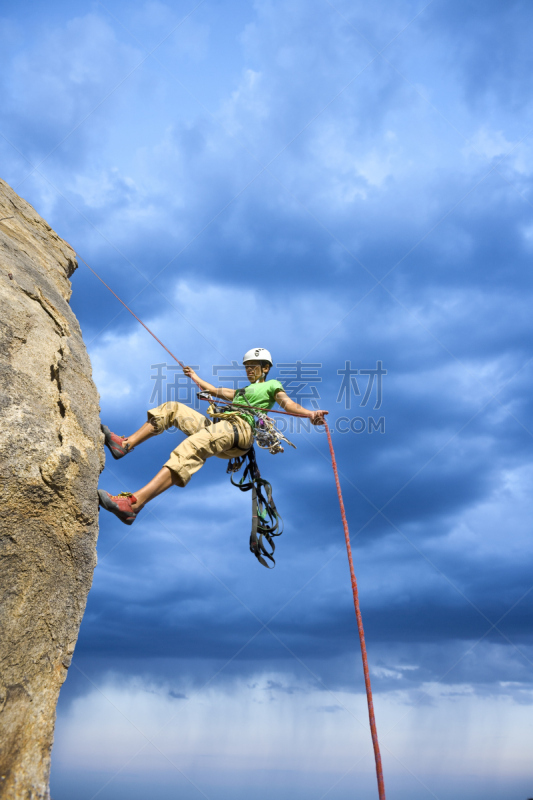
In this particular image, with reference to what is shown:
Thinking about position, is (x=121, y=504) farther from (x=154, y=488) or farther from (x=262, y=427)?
(x=262, y=427)

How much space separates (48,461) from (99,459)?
0.80 meters

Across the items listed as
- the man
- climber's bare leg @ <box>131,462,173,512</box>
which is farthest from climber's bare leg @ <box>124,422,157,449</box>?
climber's bare leg @ <box>131,462,173,512</box>

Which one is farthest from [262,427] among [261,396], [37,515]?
[37,515]

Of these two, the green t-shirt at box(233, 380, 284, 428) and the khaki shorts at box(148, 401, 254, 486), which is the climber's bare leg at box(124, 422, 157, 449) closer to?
the khaki shorts at box(148, 401, 254, 486)

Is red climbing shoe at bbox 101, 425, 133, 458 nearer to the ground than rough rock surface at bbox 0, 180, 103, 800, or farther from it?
farther from it

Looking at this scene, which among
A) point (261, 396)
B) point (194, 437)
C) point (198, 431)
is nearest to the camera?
point (194, 437)

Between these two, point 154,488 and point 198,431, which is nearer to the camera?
point 154,488

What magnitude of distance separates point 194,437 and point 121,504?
4.19ft

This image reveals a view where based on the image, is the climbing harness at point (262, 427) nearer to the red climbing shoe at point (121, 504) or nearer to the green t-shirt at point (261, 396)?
the green t-shirt at point (261, 396)

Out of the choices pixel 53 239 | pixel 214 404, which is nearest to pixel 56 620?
pixel 214 404

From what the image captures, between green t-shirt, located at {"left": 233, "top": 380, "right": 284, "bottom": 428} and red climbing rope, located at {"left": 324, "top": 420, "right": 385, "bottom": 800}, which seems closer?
red climbing rope, located at {"left": 324, "top": 420, "right": 385, "bottom": 800}

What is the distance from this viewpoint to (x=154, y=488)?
5.99m

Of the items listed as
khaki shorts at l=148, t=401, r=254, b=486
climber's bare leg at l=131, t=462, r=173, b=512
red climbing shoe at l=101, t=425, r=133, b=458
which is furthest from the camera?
khaki shorts at l=148, t=401, r=254, b=486

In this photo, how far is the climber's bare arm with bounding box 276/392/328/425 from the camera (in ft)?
23.5
